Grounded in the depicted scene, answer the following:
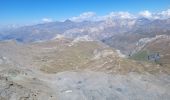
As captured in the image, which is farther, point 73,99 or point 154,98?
point 154,98

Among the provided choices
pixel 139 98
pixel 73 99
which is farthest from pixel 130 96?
pixel 73 99

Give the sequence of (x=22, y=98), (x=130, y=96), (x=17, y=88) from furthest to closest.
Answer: (x=130, y=96) < (x=17, y=88) < (x=22, y=98)

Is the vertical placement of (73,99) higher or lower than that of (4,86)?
lower

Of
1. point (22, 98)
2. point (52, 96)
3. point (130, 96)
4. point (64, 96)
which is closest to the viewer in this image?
point (22, 98)

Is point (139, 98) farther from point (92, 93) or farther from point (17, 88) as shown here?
point (17, 88)

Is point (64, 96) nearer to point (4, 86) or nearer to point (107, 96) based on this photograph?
point (107, 96)

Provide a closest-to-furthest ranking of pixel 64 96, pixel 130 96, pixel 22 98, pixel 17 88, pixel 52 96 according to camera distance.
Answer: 1. pixel 22 98
2. pixel 17 88
3. pixel 52 96
4. pixel 64 96
5. pixel 130 96

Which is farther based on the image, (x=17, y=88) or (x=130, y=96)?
(x=130, y=96)

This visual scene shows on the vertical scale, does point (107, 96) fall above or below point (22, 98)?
below

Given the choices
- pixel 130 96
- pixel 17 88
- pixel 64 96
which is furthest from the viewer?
pixel 130 96

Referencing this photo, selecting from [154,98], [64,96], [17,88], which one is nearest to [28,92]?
[17,88]
